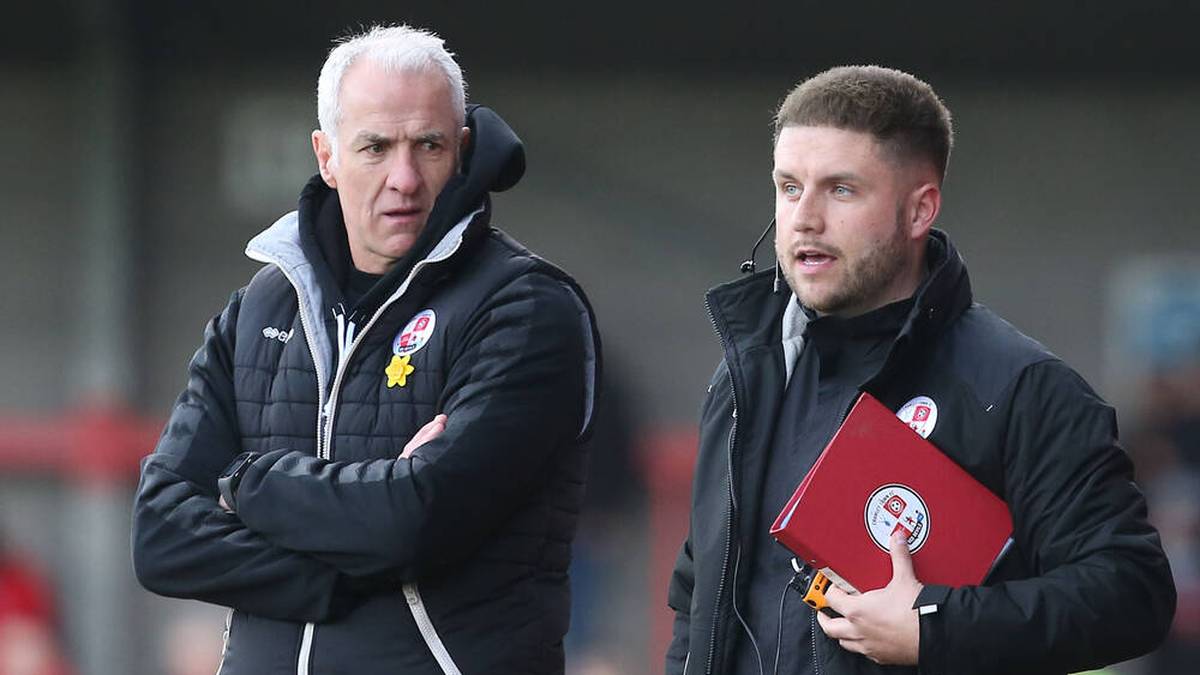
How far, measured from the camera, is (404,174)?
3.00 meters

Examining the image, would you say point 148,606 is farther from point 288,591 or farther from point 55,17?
point 288,591

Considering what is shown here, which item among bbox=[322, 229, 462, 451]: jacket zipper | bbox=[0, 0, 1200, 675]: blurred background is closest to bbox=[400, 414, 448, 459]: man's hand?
bbox=[322, 229, 462, 451]: jacket zipper

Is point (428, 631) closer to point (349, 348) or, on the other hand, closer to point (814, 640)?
point (349, 348)

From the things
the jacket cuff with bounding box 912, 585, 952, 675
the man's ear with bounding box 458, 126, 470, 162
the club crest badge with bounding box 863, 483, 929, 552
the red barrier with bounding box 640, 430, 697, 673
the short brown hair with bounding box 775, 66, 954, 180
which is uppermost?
the short brown hair with bounding box 775, 66, 954, 180

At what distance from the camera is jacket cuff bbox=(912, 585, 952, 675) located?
2525 millimetres

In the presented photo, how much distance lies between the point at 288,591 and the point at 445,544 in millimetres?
233

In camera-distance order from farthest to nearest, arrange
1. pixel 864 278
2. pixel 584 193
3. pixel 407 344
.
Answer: pixel 584 193
pixel 407 344
pixel 864 278

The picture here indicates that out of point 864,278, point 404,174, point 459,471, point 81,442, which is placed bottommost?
point 81,442

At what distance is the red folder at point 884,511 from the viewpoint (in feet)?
8.53

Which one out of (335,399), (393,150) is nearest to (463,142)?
(393,150)

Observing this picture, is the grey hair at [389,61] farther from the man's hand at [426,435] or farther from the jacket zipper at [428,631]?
the jacket zipper at [428,631]

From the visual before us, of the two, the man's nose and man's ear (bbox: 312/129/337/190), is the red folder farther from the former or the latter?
man's ear (bbox: 312/129/337/190)

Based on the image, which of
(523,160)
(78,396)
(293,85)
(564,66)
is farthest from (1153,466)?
(523,160)

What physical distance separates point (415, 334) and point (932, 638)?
0.89 metres
